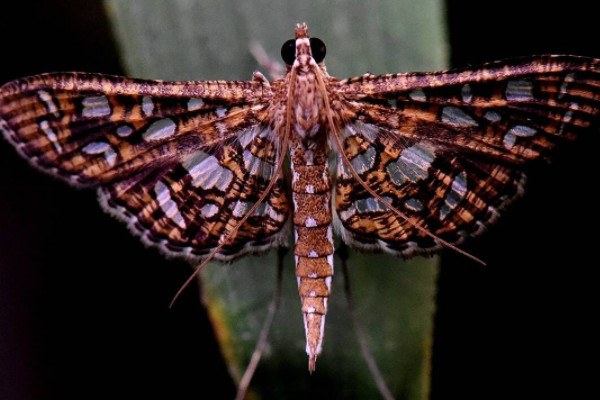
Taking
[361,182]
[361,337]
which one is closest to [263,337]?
[361,337]

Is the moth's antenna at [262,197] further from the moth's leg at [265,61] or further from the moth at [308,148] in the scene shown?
the moth's leg at [265,61]

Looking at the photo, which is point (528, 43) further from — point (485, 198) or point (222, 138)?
point (222, 138)

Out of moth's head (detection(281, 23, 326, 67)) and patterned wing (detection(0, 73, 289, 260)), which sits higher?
moth's head (detection(281, 23, 326, 67))

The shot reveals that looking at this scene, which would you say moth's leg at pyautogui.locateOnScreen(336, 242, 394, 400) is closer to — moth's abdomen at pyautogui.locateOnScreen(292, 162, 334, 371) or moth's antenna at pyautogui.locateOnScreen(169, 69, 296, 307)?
moth's abdomen at pyautogui.locateOnScreen(292, 162, 334, 371)

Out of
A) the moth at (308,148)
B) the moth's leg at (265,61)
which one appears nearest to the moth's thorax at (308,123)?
the moth at (308,148)

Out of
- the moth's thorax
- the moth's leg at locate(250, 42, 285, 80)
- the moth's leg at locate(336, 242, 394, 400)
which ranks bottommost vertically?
the moth's leg at locate(336, 242, 394, 400)

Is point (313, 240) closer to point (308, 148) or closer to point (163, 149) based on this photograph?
point (308, 148)

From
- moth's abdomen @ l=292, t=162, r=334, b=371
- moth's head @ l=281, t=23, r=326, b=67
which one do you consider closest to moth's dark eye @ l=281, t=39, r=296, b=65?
moth's head @ l=281, t=23, r=326, b=67
